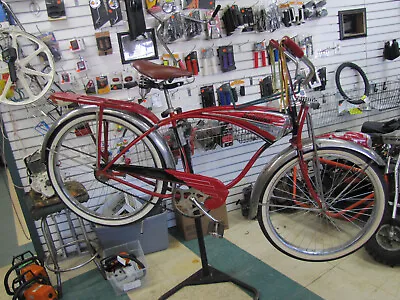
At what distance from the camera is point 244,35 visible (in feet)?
10.1

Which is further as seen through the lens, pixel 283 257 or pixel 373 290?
pixel 283 257

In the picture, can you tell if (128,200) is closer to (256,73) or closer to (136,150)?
(136,150)

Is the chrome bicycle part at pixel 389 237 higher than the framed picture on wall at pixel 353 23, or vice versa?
the framed picture on wall at pixel 353 23

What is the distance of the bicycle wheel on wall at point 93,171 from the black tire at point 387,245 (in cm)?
158

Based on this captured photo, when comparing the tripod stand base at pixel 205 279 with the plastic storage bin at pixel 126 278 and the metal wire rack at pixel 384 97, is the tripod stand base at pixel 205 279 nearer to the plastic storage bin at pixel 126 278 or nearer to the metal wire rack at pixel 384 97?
the plastic storage bin at pixel 126 278

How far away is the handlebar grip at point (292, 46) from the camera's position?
1478mm

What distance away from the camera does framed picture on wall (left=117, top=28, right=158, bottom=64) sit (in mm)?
2717

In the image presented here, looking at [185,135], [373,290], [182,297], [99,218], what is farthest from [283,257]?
[99,218]

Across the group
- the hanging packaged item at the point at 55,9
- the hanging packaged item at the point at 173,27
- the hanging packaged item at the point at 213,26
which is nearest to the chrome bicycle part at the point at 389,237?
the hanging packaged item at the point at 213,26

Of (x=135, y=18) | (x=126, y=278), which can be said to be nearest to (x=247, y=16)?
(x=135, y=18)

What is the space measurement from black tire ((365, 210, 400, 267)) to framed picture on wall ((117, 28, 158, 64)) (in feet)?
7.46

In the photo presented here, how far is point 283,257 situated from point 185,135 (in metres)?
1.31

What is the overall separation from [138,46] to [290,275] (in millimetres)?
2228

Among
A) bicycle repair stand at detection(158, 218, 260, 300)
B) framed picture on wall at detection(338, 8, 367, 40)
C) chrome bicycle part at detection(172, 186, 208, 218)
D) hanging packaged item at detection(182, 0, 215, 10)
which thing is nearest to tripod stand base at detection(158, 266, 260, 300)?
bicycle repair stand at detection(158, 218, 260, 300)
